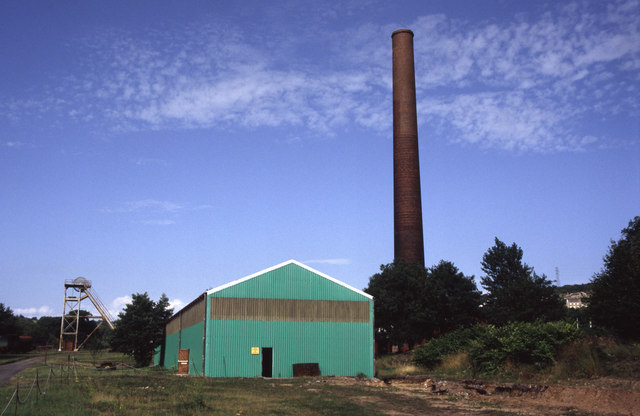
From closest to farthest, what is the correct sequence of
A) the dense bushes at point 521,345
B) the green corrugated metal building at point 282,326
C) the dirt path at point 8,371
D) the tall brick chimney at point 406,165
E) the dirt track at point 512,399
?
1. the dirt track at point 512,399
2. the dense bushes at point 521,345
3. the dirt path at point 8,371
4. the green corrugated metal building at point 282,326
5. the tall brick chimney at point 406,165

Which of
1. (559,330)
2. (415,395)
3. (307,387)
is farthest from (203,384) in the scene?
(559,330)

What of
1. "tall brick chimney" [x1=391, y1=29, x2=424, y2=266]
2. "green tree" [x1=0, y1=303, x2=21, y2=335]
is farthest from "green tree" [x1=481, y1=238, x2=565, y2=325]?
"green tree" [x1=0, y1=303, x2=21, y2=335]

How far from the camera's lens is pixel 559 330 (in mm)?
29500

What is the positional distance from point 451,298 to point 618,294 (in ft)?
67.6

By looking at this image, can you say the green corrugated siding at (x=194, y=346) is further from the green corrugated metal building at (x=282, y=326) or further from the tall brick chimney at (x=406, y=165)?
the tall brick chimney at (x=406, y=165)

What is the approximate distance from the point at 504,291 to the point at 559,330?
1426 inches

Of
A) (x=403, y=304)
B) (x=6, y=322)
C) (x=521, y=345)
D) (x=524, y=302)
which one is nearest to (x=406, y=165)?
(x=403, y=304)

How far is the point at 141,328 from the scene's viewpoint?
59375 millimetres

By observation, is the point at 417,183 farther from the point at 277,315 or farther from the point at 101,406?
the point at 101,406

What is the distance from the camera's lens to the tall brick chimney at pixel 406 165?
182 ft

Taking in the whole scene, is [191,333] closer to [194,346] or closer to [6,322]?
[194,346]

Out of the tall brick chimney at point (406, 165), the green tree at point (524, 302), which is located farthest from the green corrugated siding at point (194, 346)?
the green tree at point (524, 302)

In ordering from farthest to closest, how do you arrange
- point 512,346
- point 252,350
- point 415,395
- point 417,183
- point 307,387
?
point 417,183, point 252,350, point 512,346, point 307,387, point 415,395

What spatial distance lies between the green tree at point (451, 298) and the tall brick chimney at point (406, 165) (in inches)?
142
